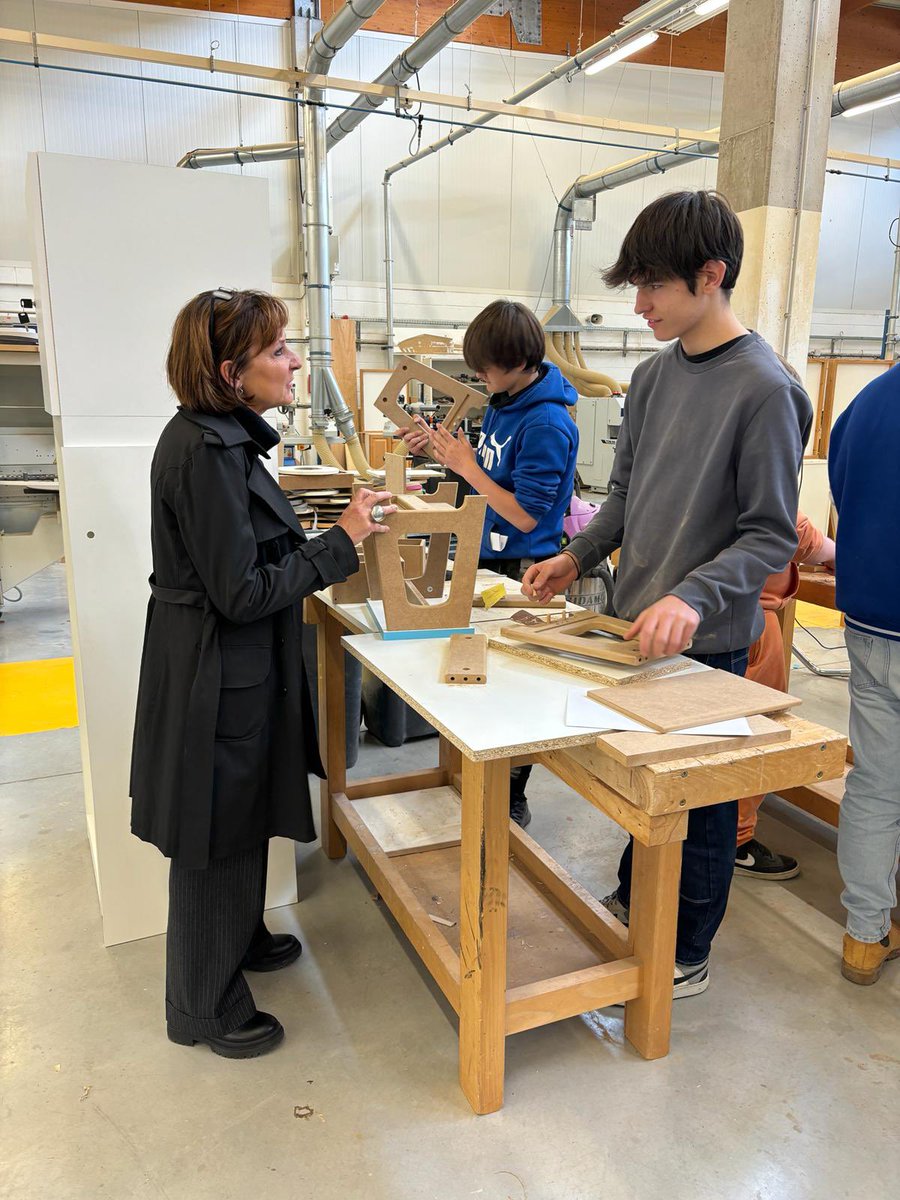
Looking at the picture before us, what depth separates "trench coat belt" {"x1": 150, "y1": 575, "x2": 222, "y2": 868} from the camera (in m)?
1.47

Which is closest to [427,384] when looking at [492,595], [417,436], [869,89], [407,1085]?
[417,436]

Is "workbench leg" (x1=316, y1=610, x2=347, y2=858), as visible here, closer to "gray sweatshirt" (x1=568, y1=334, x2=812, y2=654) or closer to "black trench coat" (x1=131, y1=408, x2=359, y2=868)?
"black trench coat" (x1=131, y1=408, x2=359, y2=868)

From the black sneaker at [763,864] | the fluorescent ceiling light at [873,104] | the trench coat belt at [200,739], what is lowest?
the black sneaker at [763,864]

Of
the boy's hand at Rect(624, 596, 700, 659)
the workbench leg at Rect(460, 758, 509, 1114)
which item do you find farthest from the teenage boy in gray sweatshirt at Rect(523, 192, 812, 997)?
the workbench leg at Rect(460, 758, 509, 1114)

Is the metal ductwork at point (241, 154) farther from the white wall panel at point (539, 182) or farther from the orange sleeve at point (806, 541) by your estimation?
the orange sleeve at point (806, 541)

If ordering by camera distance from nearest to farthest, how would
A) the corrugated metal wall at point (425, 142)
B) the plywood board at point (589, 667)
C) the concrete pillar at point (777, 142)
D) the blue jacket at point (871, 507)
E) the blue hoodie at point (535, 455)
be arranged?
1. the plywood board at point (589, 667)
2. the blue jacket at point (871, 507)
3. the blue hoodie at point (535, 455)
4. the concrete pillar at point (777, 142)
5. the corrugated metal wall at point (425, 142)

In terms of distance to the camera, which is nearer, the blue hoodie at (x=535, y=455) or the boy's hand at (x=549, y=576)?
the boy's hand at (x=549, y=576)

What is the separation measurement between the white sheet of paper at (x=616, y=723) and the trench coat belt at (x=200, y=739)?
0.62 metres

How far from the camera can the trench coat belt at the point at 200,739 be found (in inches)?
57.7

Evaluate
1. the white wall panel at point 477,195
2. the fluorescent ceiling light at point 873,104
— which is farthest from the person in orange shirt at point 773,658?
the white wall panel at point 477,195

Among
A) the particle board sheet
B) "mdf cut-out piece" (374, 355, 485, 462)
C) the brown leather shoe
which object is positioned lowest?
the brown leather shoe

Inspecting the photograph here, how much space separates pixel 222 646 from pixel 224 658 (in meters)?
0.02

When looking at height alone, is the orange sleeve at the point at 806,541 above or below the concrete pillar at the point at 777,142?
below

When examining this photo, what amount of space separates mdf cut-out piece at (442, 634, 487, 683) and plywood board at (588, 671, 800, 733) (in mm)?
210
